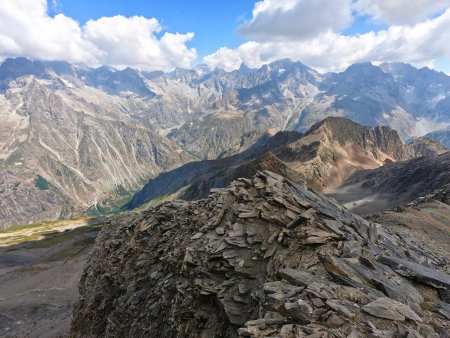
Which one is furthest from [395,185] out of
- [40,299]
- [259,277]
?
[259,277]

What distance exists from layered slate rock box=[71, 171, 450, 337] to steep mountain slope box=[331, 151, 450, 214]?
103666 mm

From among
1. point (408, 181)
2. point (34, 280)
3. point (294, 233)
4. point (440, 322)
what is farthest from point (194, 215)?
point (408, 181)

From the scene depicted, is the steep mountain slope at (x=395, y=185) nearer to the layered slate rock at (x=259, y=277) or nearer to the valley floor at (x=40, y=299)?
the valley floor at (x=40, y=299)

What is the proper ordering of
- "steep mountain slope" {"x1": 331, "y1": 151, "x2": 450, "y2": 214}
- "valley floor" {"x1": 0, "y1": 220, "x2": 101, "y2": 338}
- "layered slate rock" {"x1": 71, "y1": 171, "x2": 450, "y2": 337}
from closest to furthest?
"layered slate rock" {"x1": 71, "y1": 171, "x2": 450, "y2": 337} < "valley floor" {"x1": 0, "y1": 220, "x2": 101, "y2": 338} < "steep mountain slope" {"x1": 331, "y1": 151, "x2": 450, "y2": 214}

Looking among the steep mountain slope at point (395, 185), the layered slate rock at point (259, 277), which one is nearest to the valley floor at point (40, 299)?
the layered slate rock at point (259, 277)

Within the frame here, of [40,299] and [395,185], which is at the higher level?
[395,185]

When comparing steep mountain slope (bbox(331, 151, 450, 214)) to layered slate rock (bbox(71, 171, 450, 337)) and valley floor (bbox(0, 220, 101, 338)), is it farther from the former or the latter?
layered slate rock (bbox(71, 171, 450, 337))

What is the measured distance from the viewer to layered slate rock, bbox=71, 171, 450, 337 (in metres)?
14.6

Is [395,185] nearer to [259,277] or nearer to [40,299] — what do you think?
[40,299]

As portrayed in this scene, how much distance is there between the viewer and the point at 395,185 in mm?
155750

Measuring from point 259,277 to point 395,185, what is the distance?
494 ft

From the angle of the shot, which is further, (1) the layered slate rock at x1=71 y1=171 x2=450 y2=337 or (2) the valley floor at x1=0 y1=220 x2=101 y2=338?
(2) the valley floor at x1=0 y1=220 x2=101 y2=338

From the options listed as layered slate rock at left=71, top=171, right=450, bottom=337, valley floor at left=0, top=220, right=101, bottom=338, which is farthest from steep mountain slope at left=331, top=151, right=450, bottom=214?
layered slate rock at left=71, top=171, right=450, bottom=337

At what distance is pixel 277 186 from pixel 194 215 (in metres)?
7.38
